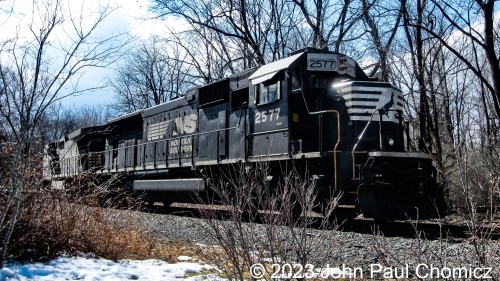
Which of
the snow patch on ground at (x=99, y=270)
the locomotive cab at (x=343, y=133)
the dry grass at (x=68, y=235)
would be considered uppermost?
the locomotive cab at (x=343, y=133)

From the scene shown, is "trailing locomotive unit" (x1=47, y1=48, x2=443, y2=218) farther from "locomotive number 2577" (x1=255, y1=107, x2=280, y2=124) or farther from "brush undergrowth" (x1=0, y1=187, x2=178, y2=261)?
"brush undergrowth" (x1=0, y1=187, x2=178, y2=261)

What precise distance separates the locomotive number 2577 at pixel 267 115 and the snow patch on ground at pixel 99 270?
4.60 m

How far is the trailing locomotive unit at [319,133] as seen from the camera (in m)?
8.05

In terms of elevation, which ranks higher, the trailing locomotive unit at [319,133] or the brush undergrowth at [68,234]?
the trailing locomotive unit at [319,133]

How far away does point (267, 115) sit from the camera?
31.4 ft

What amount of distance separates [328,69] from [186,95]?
16.3 feet

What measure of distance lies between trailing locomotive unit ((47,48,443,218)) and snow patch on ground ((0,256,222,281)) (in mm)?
1905

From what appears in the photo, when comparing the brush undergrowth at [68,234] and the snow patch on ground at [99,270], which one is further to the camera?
the brush undergrowth at [68,234]

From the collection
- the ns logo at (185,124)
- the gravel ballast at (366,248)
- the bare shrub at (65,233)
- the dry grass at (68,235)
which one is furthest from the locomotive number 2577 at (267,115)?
the bare shrub at (65,233)

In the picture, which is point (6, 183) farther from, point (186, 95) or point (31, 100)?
point (186, 95)

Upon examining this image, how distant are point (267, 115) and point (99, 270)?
544 cm

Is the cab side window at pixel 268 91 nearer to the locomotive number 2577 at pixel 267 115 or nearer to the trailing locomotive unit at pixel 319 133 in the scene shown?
the trailing locomotive unit at pixel 319 133

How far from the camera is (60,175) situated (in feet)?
21.8

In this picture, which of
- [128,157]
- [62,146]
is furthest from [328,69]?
[62,146]
